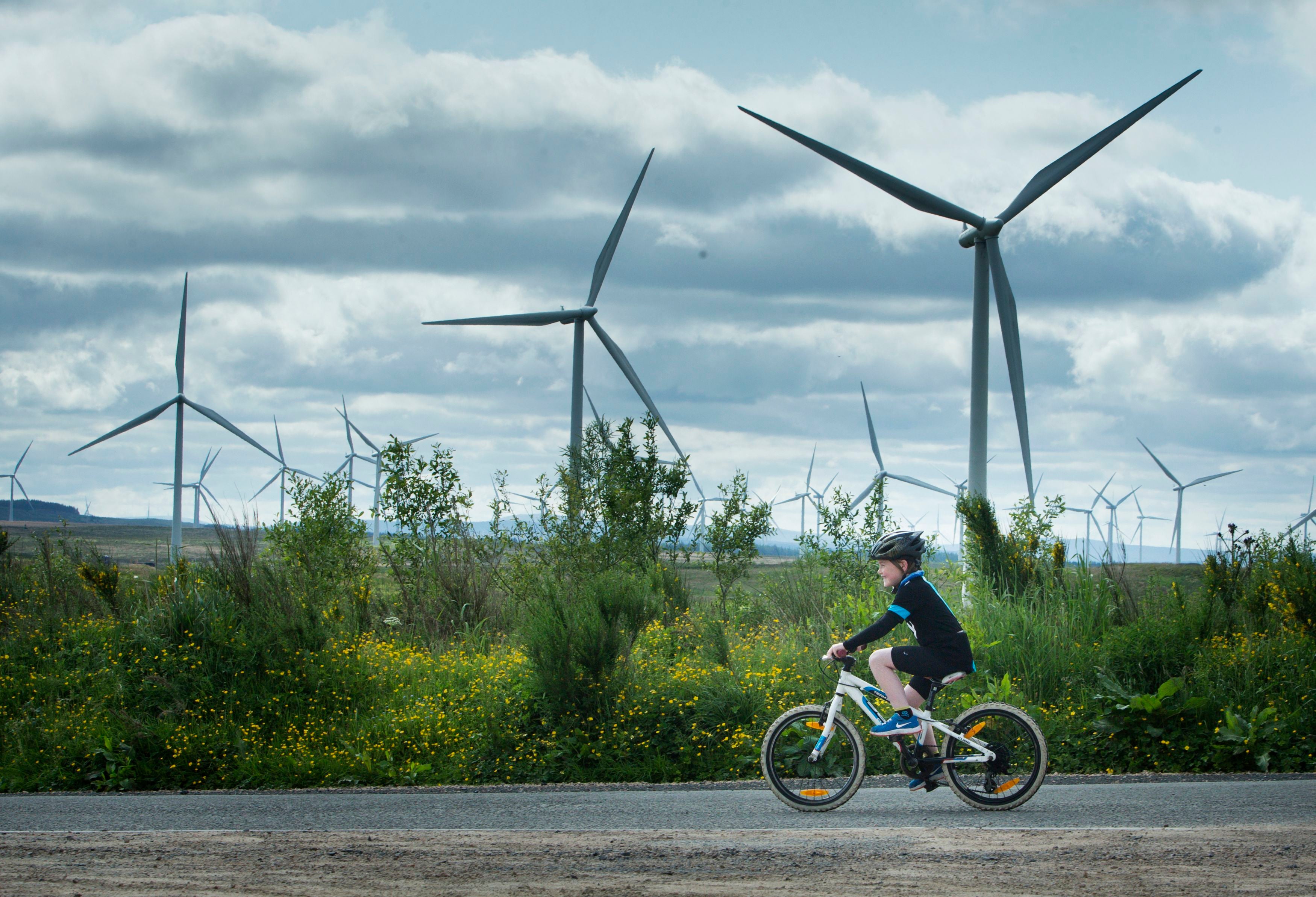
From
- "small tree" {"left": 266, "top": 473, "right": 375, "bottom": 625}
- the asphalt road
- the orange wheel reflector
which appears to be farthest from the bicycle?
"small tree" {"left": 266, "top": 473, "right": 375, "bottom": 625}

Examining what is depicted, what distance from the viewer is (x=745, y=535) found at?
22734 mm

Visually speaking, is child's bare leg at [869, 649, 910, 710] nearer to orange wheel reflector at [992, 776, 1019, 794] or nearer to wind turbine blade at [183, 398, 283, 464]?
orange wheel reflector at [992, 776, 1019, 794]

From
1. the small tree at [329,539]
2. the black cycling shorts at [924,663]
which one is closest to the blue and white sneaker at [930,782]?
the black cycling shorts at [924,663]

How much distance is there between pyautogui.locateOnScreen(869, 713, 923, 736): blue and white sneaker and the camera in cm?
748

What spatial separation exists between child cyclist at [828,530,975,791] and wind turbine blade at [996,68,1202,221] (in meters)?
15.0

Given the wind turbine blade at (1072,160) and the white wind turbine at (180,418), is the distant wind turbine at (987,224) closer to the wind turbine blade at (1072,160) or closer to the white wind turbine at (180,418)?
the wind turbine blade at (1072,160)

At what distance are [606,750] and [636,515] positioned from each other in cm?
1047

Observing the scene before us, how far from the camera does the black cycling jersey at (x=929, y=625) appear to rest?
7.46 meters

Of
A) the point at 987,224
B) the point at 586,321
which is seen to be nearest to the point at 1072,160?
the point at 987,224

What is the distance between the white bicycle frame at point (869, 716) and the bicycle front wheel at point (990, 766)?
0.05ft

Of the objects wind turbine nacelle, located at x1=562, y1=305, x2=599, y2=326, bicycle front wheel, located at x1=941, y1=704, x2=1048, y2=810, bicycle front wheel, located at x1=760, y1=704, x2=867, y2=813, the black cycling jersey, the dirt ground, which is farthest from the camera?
wind turbine nacelle, located at x1=562, y1=305, x2=599, y2=326

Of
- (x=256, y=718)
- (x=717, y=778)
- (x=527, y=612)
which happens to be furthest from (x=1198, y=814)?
(x=256, y=718)

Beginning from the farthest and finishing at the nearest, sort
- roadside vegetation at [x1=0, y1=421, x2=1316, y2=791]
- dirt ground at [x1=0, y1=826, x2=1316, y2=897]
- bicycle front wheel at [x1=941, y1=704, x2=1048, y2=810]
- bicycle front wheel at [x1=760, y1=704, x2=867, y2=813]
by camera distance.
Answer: roadside vegetation at [x1=0, y1=421, x2=1316, y2=791]
bicycle front wheel at [x1=760, y1=704, x2=867, y2=813]
bicycle front wheel at [x1=941, y1=704, x2=1048, y2=810]
dirt ground at [x1=0, y1=826, x2=1316, y2=897]

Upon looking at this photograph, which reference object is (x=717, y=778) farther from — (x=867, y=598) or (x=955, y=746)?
(x=867, y=598)
